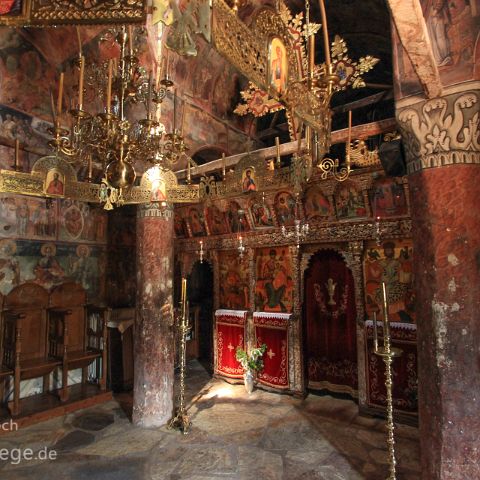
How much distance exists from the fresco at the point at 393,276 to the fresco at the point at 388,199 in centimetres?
56

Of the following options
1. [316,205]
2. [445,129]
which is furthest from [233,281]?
[445,129]

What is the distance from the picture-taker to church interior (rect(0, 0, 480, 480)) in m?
2.61

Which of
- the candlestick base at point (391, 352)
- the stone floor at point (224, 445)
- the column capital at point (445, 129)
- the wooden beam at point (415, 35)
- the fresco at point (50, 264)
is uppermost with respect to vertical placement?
the wooden beam at point (415, 35)

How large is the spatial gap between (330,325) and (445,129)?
5227 millimetres

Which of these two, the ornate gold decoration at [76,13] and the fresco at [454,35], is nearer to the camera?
the ornate gold decoration at [76,13]

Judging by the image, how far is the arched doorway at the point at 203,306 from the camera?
10211 mm

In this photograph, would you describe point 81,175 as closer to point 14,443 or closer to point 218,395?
point 14,443

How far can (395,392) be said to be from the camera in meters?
5.98

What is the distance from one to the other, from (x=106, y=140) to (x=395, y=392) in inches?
238

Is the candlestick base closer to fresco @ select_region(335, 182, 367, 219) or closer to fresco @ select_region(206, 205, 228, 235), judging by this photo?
fresco @ select_region(335, 182, 367, 219)

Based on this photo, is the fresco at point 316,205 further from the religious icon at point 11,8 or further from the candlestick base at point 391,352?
the religious icon at point 11,8

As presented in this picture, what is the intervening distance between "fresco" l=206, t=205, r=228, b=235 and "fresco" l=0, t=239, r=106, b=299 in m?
2.68

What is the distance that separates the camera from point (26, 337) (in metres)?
6.77

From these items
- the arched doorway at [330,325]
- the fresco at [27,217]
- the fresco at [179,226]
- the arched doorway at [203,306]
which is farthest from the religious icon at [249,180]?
the arched doorway at [203,306]
